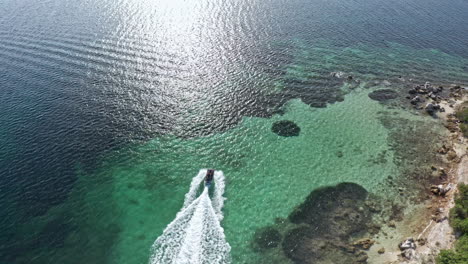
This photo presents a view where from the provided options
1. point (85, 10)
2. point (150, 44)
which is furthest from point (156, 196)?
point (85, 10)

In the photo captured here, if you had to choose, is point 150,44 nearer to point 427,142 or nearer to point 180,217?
point 180,217

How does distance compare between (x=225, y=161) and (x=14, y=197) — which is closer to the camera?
→ (x=14, y=197)

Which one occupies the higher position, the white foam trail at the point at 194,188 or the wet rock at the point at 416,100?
the white foam trail at the point at 194,188

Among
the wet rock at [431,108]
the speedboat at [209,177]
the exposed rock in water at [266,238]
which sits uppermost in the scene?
the speedboat at [209,177]

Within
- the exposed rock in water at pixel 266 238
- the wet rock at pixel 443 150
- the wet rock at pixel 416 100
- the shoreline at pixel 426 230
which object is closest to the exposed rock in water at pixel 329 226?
the exposed rock in water at pixel 266 238

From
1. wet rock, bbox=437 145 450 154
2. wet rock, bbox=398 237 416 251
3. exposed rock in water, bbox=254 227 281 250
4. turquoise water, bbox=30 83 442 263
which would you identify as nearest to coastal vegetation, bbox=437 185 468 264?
wet rock, bbox=398 237 416 251

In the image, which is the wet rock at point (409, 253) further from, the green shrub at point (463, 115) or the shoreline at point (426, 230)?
the green shrub at point (463, 115)

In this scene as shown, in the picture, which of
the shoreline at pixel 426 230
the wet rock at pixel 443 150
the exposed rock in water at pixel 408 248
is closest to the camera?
the exposed rock in water at pixel 408 248
